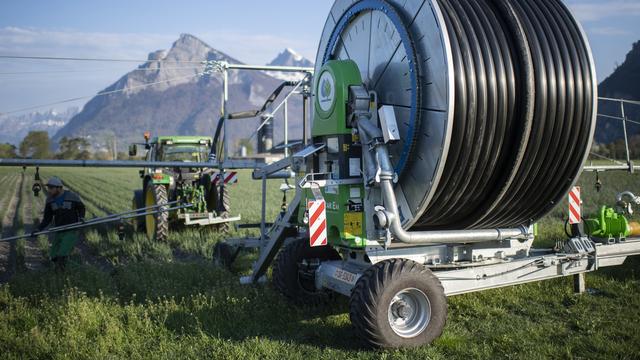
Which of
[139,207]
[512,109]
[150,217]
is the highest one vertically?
[512,109]

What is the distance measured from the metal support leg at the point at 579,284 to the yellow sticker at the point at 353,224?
3.04 metres

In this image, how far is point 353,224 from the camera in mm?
5539

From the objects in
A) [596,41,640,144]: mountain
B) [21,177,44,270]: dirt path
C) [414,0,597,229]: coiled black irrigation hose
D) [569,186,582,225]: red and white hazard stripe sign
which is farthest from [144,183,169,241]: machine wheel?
[596,41,640,144]: mountain

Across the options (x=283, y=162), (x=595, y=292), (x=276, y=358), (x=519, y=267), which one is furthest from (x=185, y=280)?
(x=595, y=292)

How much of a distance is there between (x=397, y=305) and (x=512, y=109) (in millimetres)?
2161

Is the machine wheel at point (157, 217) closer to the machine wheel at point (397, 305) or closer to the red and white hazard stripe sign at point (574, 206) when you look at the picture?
the machine wheel at point (397, 305)

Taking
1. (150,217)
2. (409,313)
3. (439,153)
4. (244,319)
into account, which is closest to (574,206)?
(439,153)

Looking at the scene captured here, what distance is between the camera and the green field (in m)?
5.02

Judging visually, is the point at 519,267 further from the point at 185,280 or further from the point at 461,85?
the point at 185,280

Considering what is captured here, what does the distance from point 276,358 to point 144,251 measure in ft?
20.1

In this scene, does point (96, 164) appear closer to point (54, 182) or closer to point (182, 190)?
point (54, 182)

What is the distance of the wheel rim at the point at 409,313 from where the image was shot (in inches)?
200

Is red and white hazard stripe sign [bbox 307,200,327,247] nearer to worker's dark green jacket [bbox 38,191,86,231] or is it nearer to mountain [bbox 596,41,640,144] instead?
worker's dark green jacket [bbox 38,191,86,231]

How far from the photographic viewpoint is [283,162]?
678 centimetres
